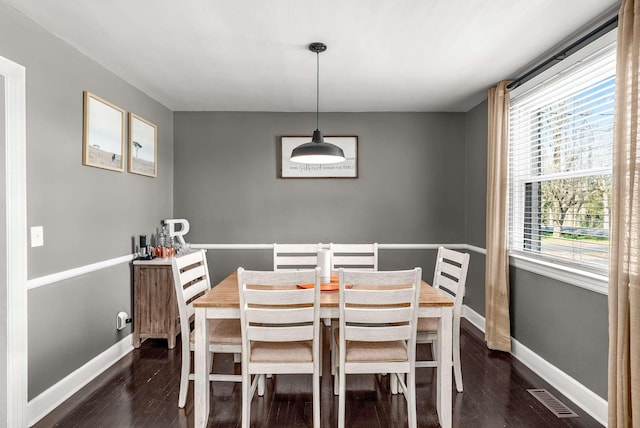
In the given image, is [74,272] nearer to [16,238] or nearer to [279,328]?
[16,238]

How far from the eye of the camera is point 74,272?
8.91 feet

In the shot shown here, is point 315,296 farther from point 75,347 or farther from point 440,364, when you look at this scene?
point 75,347

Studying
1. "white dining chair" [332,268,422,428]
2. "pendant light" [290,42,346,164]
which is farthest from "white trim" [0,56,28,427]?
"white dining chair" [332,268,422,428]

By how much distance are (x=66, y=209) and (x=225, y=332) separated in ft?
4.56

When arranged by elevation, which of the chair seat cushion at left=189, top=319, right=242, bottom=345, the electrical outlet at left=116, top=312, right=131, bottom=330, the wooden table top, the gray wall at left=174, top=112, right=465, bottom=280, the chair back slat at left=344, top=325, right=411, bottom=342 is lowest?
the electrical outlet at left=116, top=312, right=131, bottom=330

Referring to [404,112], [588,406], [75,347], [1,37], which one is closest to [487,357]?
[588,406]

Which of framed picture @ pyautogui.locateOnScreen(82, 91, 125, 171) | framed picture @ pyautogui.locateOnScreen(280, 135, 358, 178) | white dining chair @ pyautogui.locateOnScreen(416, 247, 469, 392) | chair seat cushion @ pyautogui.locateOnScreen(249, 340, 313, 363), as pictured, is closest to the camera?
chair seat cushion @ pyautogui.locateOnScreen(249, 340, 313, 363)

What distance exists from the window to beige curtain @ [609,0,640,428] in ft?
1.05

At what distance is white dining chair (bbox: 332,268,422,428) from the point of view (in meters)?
2.04

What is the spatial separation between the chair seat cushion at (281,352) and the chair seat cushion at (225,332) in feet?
0.58

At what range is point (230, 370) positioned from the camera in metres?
3.06

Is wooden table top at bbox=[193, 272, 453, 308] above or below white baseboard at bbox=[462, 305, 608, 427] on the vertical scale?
above

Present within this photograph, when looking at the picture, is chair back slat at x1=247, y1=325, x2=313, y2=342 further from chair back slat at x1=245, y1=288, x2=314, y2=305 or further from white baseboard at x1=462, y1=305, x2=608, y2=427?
white baseboard at x1=462, y1=305, x2=608, y2=427

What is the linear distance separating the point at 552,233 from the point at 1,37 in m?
3.76
